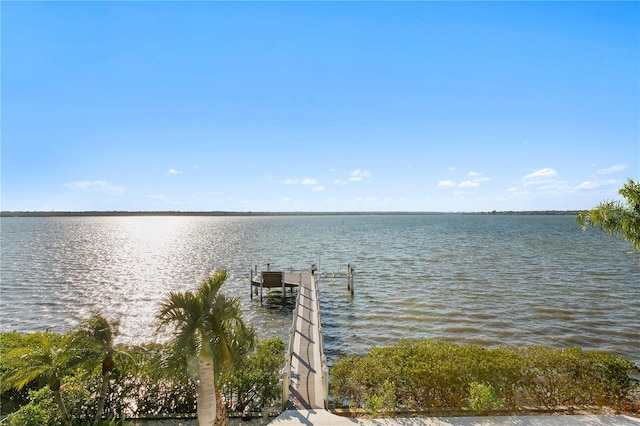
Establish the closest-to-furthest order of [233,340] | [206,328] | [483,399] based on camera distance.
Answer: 1. [206,328]
2. [233,340]
3. [483,399]

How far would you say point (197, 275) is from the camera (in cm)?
4553

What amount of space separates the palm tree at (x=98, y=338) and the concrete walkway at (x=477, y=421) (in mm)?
5036

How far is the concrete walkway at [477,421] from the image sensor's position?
34.1 feet

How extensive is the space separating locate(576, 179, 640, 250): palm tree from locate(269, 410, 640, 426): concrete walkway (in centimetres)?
561

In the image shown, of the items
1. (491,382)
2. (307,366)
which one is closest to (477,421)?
(491,382)

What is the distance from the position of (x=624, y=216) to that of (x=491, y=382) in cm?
692

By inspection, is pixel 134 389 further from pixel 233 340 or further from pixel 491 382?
pixel 491 382

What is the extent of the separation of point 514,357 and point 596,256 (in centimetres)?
5385

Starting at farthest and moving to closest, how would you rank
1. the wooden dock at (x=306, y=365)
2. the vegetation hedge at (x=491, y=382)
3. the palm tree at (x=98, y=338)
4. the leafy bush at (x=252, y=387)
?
the wooden dock at (x=306, y=365)
the leafy bush at (x=252, y=387)
the vegetation hedge at (x=491, y=382)
the palm tree at (x=98, y=338)

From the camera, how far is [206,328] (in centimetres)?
877

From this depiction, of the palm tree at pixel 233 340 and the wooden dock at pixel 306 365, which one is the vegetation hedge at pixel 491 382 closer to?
the wooden dock at pixel 306 365

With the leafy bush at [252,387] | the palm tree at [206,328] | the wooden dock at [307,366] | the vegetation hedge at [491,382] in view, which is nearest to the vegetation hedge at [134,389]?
the leafy bush at [252,387]

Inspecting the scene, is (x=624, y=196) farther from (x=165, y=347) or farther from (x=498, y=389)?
(x=165, y=347)

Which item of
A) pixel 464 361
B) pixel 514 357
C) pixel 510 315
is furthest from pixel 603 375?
pixel 510 315
